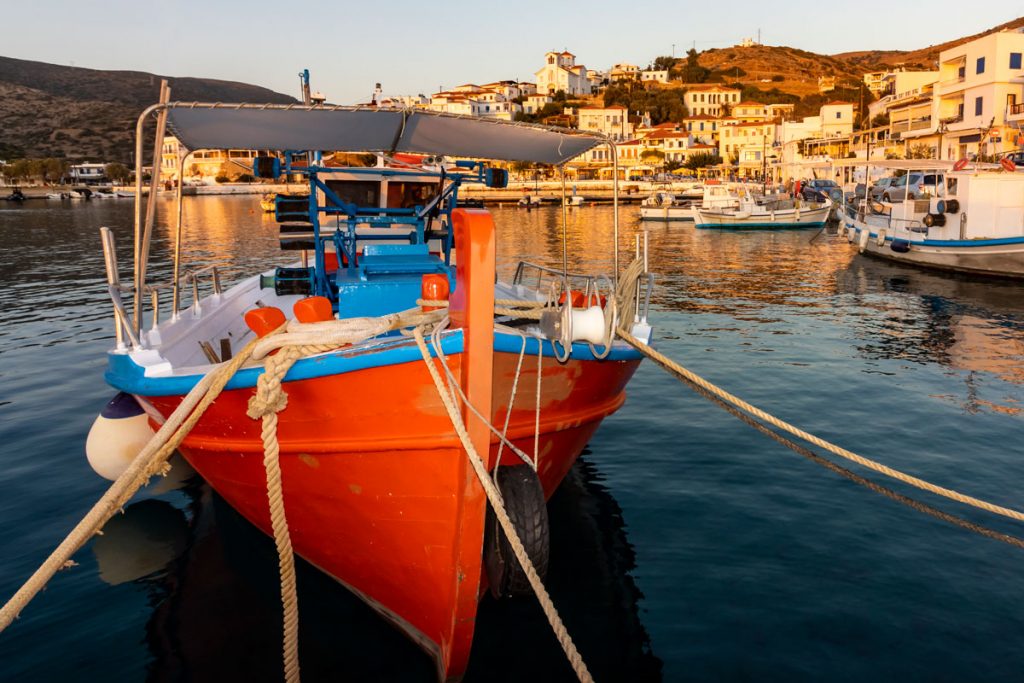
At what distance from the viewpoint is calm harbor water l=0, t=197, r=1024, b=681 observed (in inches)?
227

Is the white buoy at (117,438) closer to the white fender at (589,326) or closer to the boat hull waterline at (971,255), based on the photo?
the white fender at (589,326)

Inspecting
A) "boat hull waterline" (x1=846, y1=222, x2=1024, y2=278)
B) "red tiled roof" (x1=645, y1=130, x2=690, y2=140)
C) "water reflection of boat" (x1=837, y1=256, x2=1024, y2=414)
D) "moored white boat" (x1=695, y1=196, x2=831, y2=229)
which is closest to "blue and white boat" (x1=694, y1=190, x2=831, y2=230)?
"moored white boat" (x1=695, y1=196, x2=831, y2=229)

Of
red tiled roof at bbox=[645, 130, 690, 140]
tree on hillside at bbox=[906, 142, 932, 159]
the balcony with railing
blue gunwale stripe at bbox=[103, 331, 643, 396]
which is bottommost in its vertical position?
blue gunwale stripe at bbox=[103, 331, 643, 396]

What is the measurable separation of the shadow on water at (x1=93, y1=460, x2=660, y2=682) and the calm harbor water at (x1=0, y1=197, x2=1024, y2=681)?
2 cm

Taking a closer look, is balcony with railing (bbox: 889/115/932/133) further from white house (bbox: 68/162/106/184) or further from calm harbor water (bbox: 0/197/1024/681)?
white house (bbox: 68/162/106/184)

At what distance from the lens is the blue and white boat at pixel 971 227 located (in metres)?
24.4

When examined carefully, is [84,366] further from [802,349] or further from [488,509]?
[802,349]

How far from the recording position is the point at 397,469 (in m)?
4.95

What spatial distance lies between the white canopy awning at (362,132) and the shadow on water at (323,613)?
4.32 meters

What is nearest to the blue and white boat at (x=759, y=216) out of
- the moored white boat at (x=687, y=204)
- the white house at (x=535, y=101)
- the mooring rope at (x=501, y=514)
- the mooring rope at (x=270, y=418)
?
the moored white boat at (x=687, y=204)

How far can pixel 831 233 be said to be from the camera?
151 ft

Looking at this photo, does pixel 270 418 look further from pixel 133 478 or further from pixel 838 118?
pixel 838 118

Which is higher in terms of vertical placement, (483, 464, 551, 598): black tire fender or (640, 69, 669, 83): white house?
(640, 69, 669, 83): white house

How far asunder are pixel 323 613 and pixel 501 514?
9.44 feet
